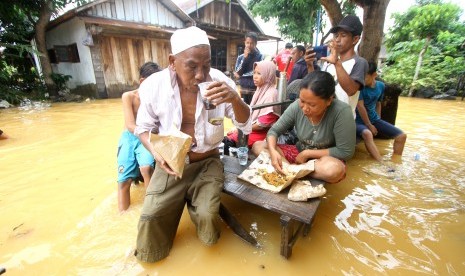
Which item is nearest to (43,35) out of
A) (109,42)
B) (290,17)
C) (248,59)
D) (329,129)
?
(109,42)

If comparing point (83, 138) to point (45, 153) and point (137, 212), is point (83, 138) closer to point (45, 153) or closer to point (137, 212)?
point (45, 153)

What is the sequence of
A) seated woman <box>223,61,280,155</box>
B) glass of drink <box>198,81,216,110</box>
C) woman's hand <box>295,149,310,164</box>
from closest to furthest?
1. glass of drink <box>198,81,216,110</box>
2. woman's hand <box>295,149,310,164</box>
3. seated woman <box>223,61,280,155</box>

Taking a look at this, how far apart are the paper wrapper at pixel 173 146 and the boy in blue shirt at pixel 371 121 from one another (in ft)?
10.7

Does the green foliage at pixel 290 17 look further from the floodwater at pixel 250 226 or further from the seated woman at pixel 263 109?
the seated woman at pixel 263 109

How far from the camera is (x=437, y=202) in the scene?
2805 mm

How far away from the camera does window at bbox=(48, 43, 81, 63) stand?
35.4 ft

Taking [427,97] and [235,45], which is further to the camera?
[235,45]

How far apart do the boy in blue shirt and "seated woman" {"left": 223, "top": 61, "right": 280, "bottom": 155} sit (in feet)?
5.09

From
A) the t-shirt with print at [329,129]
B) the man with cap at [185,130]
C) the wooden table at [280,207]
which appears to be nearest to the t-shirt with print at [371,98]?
the t-shirt with print at [329,129]

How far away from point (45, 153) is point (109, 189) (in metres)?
2.24

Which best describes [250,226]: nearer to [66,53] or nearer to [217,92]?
[217,92]

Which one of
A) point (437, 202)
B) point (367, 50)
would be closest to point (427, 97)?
point (367, 50)

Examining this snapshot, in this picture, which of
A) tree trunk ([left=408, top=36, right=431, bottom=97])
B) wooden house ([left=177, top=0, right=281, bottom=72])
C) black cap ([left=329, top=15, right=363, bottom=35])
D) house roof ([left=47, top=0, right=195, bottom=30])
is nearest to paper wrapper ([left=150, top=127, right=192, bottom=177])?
black cap ([left=329, top=15, right=363, bottom=35])

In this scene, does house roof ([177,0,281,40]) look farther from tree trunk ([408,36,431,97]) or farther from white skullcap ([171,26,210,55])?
white skullcap ([171,26,210,55])
